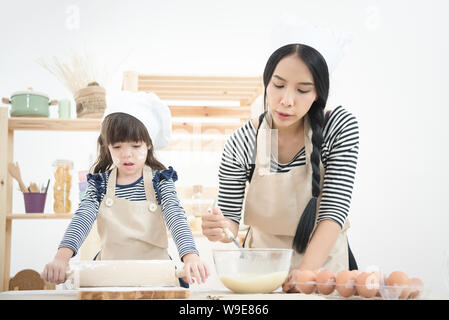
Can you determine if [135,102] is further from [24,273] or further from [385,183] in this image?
[385,183]

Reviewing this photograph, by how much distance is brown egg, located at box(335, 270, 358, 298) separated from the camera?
691 millimetres

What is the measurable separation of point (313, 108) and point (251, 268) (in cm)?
56

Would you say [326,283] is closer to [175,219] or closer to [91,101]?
[175,219]

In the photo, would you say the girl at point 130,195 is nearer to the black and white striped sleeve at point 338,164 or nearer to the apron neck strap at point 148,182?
the apron neck strap at point 148,182

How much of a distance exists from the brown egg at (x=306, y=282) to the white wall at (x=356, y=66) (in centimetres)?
267

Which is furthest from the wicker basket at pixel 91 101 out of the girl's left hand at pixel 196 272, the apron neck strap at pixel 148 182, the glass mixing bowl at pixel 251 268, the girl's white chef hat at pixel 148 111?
the glass mixing bowl at pixel 251 268

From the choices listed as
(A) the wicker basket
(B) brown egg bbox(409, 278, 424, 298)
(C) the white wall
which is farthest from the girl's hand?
(C) the white wall

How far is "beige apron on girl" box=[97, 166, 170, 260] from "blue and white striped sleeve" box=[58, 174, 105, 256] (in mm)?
30

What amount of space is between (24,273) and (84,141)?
1.14 meters

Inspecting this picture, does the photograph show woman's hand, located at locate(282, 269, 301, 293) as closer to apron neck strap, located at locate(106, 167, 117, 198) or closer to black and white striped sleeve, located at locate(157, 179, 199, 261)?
black and white striped sleeve, located at locate(157, 179, 199, 261)

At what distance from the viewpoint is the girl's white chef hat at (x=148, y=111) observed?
1.39 meters

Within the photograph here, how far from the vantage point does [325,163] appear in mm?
1238

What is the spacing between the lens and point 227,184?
49.2 inches
